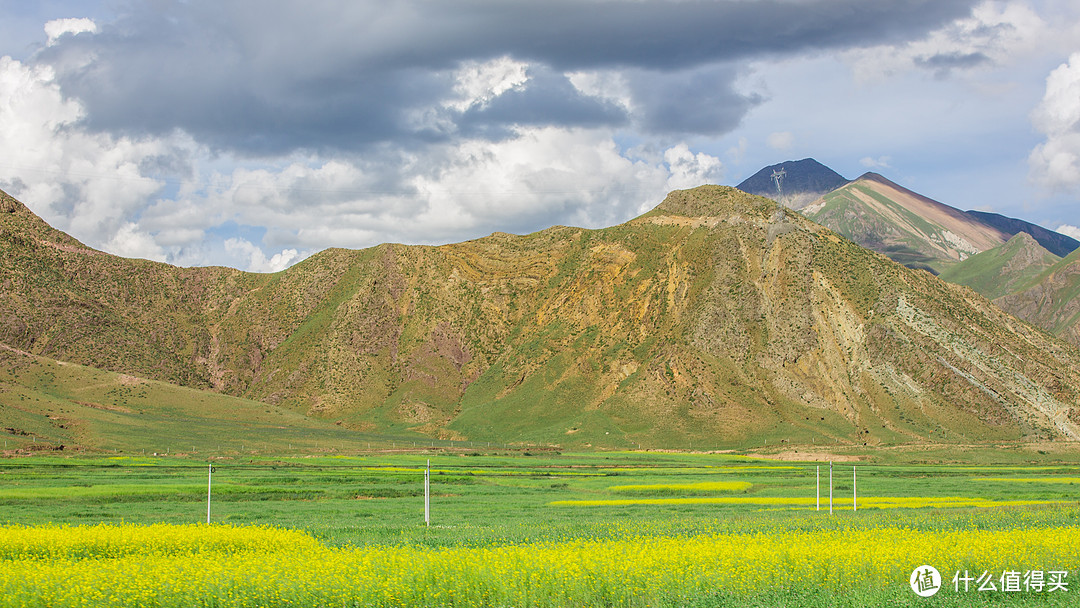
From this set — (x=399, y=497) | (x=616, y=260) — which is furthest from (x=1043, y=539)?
(x=616, y=260)

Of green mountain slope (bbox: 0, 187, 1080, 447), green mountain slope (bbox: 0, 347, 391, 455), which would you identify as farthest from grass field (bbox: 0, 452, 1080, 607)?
green mountain slope (bbox: 0, 187, 1080, 447)

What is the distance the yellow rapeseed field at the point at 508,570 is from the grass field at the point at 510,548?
52 millimetres

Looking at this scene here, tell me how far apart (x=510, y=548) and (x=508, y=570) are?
3.02 metres

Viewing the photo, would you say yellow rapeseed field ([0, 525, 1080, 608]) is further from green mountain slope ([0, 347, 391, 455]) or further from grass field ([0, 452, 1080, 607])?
green mountain slope ([0, 347, 391, 455])

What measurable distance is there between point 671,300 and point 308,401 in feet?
209

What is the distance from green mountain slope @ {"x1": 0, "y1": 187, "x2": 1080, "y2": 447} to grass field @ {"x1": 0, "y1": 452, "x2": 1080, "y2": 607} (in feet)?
207

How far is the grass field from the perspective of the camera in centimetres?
1875

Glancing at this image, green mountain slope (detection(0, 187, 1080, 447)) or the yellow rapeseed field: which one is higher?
green mountain slope (detection(0, 187, 1080, 447))

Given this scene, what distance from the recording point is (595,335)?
138 metres

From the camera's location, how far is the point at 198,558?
879 inches

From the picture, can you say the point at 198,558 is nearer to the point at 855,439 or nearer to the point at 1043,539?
the point at 1043,539
